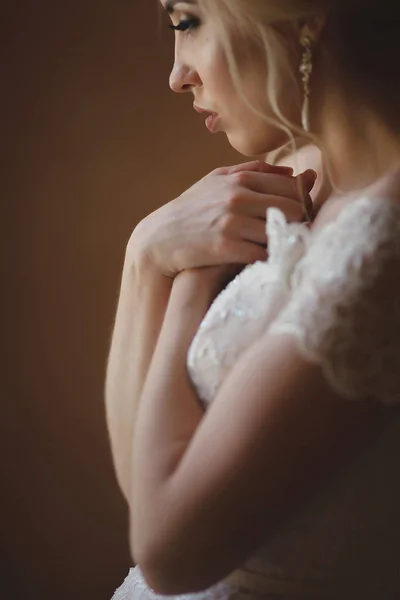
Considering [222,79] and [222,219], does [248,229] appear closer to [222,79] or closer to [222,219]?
[222,219]

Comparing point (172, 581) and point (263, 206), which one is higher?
point (263, 206)

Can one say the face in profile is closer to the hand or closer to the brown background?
the hand

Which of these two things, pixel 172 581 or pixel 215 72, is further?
pixel 215 72

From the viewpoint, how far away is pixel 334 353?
48 centimetres

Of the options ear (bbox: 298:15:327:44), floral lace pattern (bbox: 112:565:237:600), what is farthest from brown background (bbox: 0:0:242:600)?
ear (bbox: 298:15:327:44)

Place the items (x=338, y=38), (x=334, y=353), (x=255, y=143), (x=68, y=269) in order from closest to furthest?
1. (x=334, y=353)
2. (x=338, y=38)
3. (x=255, y=143)
4. (x=68, y=269)

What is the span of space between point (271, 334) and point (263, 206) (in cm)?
18

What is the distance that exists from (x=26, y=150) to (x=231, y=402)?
26.0 inches

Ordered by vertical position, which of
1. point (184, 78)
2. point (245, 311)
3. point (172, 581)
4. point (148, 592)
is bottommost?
point (148, 592)

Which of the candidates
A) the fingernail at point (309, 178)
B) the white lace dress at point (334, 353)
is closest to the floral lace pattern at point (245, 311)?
the white lace dress at point (334, 353)

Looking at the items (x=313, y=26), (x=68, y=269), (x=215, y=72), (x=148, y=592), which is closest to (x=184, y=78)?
(x=215, y=72)

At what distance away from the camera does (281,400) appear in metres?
0.47

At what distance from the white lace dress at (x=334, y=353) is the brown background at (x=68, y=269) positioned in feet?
1.48

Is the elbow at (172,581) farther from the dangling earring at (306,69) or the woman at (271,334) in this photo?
the dangling earring at (306,69)
